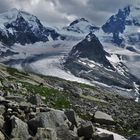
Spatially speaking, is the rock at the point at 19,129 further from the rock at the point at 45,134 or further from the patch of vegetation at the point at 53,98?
the patch of vegetation at the point at 53,98

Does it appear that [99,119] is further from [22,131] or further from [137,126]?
[22,131]

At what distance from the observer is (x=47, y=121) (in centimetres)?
3384

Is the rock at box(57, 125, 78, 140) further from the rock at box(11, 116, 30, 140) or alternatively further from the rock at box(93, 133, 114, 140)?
the rock at box(11, 116, 30, 140)

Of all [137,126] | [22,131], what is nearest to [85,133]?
[22,131]

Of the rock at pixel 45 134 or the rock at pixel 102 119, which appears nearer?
the rock at pixel 45 134

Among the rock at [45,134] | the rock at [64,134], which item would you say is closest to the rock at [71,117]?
the rock at [64,134]

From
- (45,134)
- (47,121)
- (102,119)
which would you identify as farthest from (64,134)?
(102,119)

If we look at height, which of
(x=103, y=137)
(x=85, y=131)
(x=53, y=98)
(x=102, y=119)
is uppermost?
(x=85, y=131)

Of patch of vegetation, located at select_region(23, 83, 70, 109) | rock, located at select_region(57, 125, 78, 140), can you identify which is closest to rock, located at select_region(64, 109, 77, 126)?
rock, located at select_region(57, 125, 78, 140)

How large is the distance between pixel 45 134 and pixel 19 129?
224 centimetres

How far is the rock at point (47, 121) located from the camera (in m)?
33.5

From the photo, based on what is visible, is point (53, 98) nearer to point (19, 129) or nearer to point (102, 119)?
point (102, 119)

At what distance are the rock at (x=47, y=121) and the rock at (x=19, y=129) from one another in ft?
3.33

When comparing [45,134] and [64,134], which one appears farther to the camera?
[64,134]
